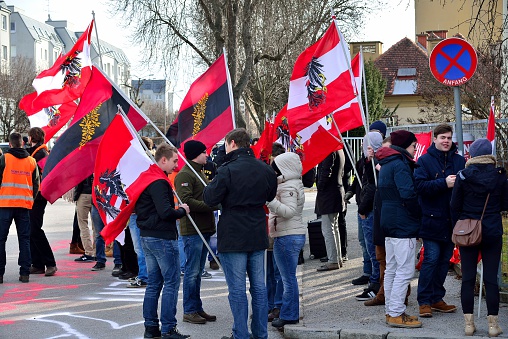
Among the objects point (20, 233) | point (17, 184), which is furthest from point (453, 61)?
point (20, 233)

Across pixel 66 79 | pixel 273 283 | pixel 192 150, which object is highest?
pixel 66 79

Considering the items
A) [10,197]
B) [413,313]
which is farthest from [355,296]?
[10,197]

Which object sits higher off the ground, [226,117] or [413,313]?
[226,117]

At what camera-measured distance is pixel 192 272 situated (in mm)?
8164

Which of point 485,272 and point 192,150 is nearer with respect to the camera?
point 485,272

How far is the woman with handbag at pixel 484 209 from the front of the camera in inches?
283

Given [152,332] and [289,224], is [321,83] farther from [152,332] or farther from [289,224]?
[152,332]

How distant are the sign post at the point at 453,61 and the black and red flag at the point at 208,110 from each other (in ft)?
7.84

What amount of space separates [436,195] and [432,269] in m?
0.76

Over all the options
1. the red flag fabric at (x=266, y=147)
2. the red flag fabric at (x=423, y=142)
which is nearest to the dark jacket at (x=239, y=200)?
the red flag fabric at (x=266, y=147)

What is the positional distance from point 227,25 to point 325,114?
14.5 metres

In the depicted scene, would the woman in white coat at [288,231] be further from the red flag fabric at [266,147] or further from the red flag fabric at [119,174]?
the red flag fabric at [266,147]

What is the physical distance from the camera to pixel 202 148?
830cm

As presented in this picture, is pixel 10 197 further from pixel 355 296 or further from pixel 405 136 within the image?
pixel 405 136
